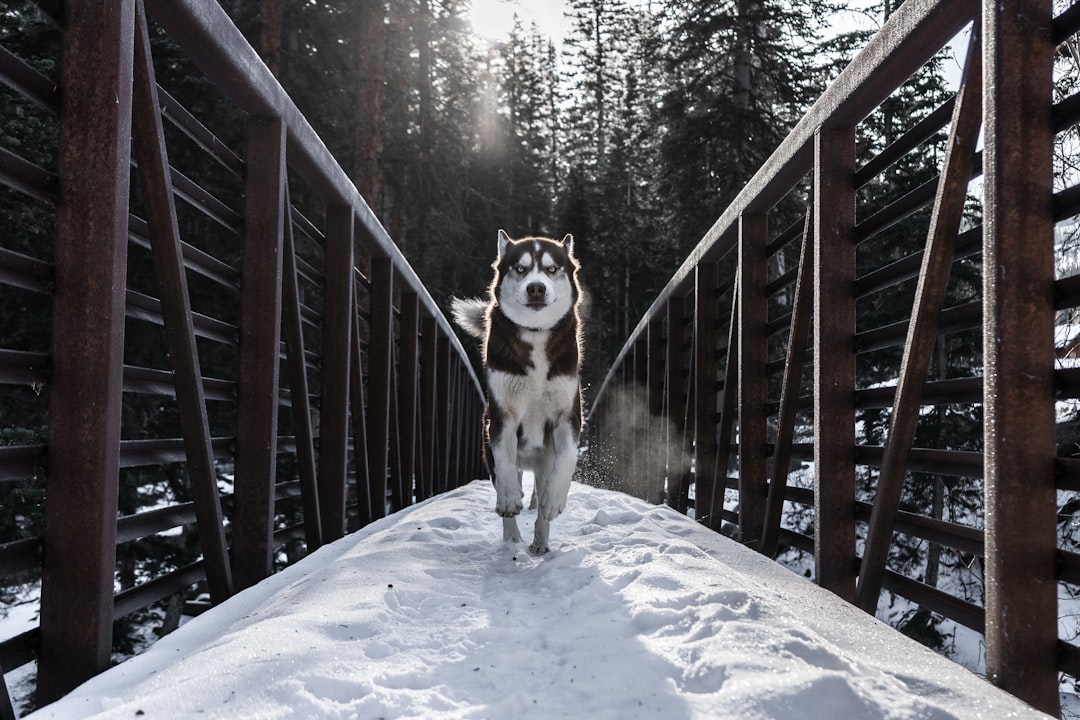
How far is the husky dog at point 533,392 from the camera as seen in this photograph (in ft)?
13.6

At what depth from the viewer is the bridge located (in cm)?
179

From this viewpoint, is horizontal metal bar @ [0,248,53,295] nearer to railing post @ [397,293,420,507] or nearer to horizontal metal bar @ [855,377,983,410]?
horizontal metal bar @ [855,377,983,410]

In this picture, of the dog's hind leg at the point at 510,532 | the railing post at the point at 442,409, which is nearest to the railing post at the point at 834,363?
the dog's hind leg at the point at 510,532

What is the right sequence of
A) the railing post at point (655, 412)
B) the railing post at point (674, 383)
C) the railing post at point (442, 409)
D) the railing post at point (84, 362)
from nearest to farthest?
the railing post at point (84, 362), the railing post at point (674, 383), the railing post at point (655, 412), the railing post at point (442, 409)

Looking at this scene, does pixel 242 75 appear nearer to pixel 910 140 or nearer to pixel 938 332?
pixel 910 140

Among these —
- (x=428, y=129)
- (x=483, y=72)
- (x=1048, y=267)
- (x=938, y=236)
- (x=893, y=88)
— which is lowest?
(x=1048, y=267)

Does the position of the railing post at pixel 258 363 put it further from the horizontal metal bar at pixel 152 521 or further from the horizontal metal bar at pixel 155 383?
the horizontal metal bar at pixel 152 521

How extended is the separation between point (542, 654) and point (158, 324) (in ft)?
8.01

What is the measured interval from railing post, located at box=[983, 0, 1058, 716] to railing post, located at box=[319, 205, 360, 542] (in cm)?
A: 339

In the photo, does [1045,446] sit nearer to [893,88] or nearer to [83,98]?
[893,88]

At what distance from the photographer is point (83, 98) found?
1941 millimetres

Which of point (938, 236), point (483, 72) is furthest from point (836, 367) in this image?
point (483, 72)

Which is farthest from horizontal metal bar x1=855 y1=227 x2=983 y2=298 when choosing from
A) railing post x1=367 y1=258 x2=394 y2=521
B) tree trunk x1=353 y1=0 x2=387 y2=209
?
tree trunk x1=353 y1=0 x2=387 y2=209

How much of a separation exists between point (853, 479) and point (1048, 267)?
54.9 inches
